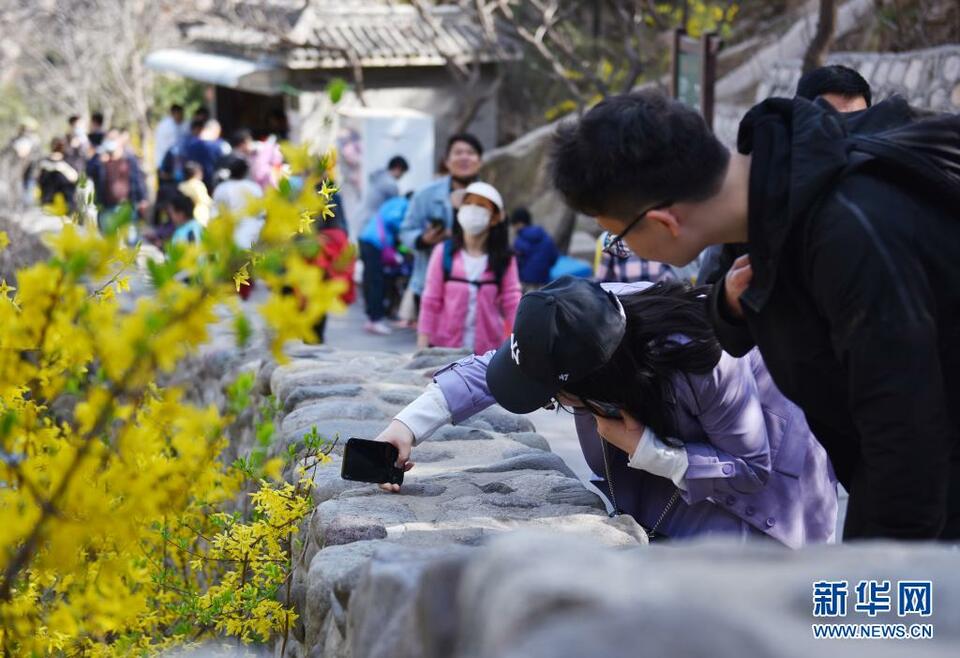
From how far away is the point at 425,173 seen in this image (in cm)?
1205

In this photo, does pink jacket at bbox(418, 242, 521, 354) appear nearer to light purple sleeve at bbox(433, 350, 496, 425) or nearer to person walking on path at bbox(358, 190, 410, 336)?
light purple sleeve at bbox(433, 350, 496, 425)

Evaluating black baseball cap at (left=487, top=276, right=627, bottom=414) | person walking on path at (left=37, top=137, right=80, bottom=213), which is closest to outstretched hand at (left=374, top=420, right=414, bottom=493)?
black baseball cap at (left=487, top=276, right=627, bottom=414)

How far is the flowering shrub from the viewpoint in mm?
1900

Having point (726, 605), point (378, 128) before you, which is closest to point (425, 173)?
point (378, 128)

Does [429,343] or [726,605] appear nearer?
[726,605]

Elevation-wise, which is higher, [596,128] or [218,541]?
[596,128]

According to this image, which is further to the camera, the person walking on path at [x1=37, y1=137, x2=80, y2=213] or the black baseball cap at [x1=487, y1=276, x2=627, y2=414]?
the person walking on path at [x1=37, y1=137, x2=80, y2=213]

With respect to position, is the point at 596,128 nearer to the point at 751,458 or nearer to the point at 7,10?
the point at 751,458

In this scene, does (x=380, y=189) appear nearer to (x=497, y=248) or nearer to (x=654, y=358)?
(x=497, y=248)

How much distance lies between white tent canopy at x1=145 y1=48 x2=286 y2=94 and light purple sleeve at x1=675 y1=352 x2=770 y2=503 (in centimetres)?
1239

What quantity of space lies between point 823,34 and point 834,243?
5.64 meters

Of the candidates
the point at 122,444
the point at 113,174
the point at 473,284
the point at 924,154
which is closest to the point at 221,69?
the point at 113,174

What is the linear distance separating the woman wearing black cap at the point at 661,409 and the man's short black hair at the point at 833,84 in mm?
1272

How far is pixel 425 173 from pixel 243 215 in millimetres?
10154
